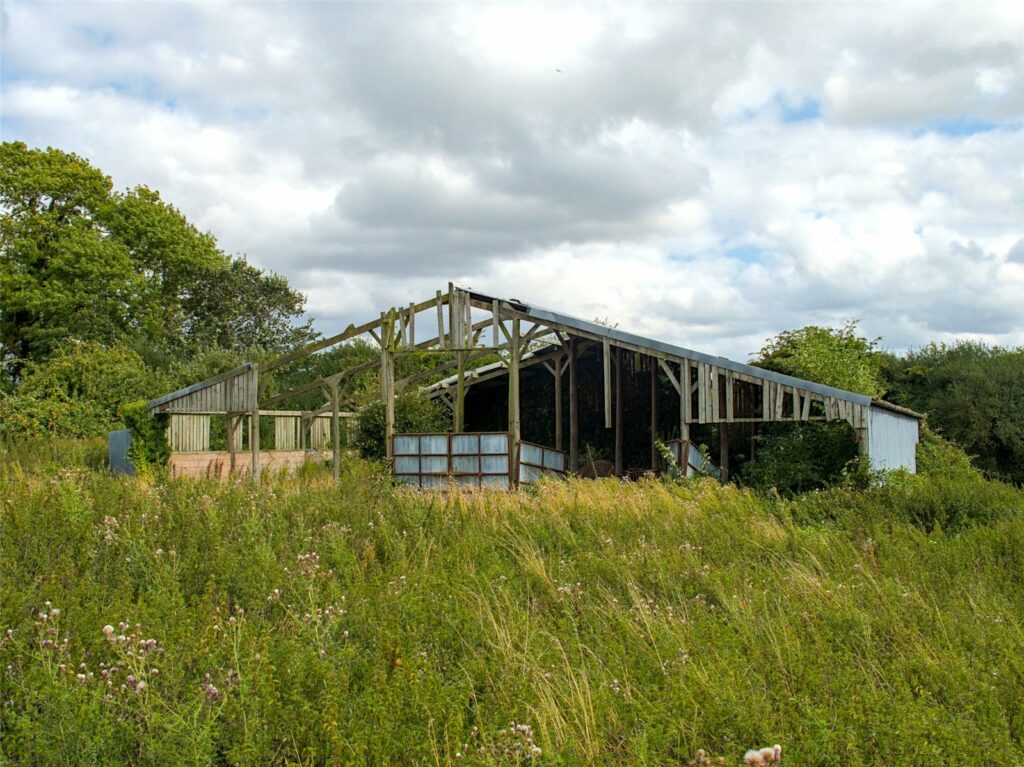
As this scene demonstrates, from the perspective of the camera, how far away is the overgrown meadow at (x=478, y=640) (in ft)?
13.5

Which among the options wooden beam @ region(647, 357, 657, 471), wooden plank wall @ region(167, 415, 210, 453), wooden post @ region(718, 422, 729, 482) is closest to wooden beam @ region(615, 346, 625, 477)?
Answer: wooden beam @ region(647, 357, 657, 471)

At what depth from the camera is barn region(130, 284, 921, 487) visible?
16.8m

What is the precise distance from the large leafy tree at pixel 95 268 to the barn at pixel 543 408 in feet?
42.4

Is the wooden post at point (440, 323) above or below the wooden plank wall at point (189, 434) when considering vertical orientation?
above

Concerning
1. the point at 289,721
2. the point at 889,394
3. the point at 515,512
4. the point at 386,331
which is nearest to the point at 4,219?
the point at 386,331

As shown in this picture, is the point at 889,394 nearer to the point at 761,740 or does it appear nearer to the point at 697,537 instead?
the point at 697,537

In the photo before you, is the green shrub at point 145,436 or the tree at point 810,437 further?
the green shrub at point 145,436

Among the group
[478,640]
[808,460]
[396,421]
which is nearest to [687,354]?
[808,460]

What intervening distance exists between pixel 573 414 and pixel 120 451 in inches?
471

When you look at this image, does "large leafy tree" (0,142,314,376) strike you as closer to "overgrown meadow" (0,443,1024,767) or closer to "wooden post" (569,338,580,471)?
"wooden post" (569,338,580,471)

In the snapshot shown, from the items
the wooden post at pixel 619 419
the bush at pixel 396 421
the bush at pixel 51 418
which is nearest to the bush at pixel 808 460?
the wooden post at pixel 619 419

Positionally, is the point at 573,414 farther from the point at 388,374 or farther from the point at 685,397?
the point at 685,397

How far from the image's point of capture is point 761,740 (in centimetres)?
423

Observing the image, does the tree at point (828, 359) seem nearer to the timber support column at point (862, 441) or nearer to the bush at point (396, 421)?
the timber support column at point (862, 441)
